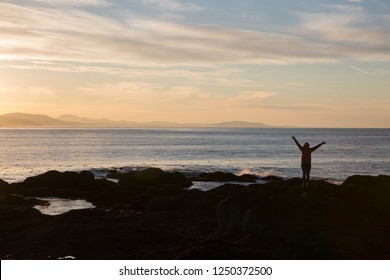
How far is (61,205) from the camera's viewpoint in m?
40.9

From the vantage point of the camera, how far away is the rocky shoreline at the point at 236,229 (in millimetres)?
19859

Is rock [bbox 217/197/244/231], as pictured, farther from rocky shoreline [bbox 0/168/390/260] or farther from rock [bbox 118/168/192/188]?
rock [bbox 118/168/192/188]

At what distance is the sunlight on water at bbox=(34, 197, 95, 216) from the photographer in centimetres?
3816

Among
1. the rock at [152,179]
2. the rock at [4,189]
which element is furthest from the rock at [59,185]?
the rock at [152,179]

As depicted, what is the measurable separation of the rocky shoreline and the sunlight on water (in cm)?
453

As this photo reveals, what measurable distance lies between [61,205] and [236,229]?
22077 millimetres

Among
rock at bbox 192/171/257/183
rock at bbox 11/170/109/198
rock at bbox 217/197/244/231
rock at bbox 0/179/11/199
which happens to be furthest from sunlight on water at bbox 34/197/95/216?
rock at bbox 192/171/257/183

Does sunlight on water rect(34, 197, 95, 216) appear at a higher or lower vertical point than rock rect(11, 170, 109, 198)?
lower

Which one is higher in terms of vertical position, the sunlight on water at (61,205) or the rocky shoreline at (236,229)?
the rocky shoreline at (236,229)

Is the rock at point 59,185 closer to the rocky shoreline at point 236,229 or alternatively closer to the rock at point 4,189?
the rock at point 4,189

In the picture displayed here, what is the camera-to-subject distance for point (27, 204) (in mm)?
40406

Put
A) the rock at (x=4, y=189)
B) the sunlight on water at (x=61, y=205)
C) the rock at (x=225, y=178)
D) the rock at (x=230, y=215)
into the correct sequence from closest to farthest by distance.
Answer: the rock at (x=230, y=215), the sunlight on water at (x=61, y=205), the rock at (x=4, y=189), the rock at (x=225, y=178)

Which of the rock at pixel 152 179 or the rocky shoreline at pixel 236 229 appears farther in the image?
the rock at pixel 152 179

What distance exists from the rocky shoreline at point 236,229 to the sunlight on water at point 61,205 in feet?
14.9
